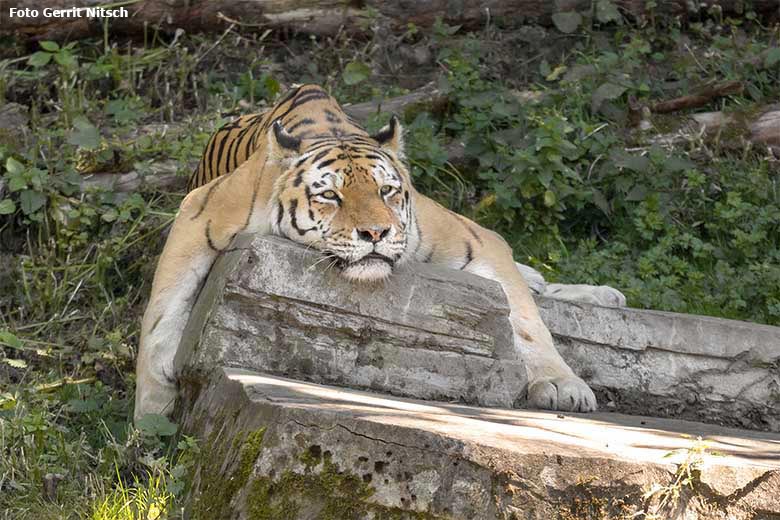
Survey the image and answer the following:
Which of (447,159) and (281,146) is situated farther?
(447,159)

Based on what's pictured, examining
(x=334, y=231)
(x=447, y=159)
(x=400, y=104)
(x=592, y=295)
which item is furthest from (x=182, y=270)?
(x=400, y=104)

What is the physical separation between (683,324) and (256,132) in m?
2.40

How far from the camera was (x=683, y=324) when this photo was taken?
5316mm

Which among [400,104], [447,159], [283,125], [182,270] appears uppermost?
[283,125]

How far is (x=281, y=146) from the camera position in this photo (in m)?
5.08

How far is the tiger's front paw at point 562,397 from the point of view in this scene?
4.70 metres

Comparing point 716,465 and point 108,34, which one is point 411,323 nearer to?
point 716,465

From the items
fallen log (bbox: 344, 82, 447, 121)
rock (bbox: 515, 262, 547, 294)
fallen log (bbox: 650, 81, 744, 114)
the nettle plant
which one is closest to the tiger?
rock (bbox: 515, 262, 547, 294)

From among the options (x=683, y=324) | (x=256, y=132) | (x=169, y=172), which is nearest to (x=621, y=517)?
(x=683, y=324)

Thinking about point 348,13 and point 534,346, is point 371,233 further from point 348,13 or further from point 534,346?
point 348,13

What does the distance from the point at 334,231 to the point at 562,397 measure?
1.15 m

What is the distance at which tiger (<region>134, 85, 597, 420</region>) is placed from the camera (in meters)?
4.66

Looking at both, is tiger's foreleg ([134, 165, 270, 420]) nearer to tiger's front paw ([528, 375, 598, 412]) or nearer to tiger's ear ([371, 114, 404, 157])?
tiger's ear ([371, 114, 404, 157])

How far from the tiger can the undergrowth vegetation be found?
572 millimetres
